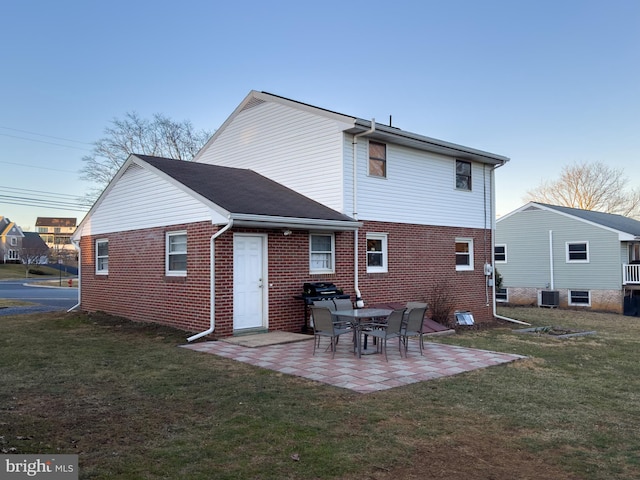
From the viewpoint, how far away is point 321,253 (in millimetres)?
13086

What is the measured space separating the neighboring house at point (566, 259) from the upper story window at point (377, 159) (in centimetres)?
1719

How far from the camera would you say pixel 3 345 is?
10.4 m

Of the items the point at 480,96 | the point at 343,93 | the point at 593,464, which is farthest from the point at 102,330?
the point at 480,96

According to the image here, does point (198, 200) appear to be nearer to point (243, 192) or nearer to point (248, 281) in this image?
point (243, 192)

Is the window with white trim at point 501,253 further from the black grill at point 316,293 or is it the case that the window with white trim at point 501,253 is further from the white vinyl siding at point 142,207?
the white vinyl siding at point 142,207

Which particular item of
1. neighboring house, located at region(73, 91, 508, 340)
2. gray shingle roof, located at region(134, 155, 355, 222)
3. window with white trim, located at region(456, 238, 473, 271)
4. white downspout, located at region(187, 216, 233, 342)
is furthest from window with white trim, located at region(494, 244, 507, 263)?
white downspout, located at region(187, 216, 233, 342)

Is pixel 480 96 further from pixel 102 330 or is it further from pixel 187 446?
pixel 187 446

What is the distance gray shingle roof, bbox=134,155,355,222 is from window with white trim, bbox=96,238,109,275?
155 inches

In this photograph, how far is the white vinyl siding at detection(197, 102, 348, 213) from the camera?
44.1 ft

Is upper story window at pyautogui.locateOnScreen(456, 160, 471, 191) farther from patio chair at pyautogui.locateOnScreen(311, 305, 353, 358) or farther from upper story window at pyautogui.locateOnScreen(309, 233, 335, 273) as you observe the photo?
patio chair at pyautogui.locateOnScreen(311, 305, 353, 358)

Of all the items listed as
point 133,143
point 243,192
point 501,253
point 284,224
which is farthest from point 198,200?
point 133,143

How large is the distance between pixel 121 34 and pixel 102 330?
10.5 metres

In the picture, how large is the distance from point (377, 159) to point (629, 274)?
18.5 m

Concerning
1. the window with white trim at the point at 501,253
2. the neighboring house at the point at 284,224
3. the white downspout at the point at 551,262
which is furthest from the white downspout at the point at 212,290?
the window with white trim at the point at 501,253
